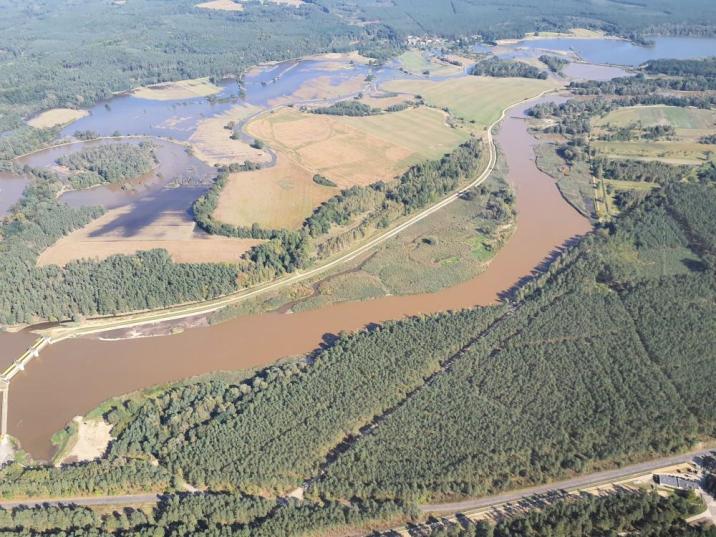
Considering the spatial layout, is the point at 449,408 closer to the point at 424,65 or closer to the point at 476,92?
the point at 476,92

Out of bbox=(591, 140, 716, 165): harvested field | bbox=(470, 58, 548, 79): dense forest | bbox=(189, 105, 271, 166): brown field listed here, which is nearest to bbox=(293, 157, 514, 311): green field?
bbox=(591, 140, 716, 165): harvested field

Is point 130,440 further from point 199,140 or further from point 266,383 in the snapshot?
point 199,140

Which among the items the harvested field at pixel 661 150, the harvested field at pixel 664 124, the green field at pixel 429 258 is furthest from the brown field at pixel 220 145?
the harvested field at pixel 664 124

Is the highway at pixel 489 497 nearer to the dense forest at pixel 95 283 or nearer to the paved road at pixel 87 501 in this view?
the paved road at pixel 87 501

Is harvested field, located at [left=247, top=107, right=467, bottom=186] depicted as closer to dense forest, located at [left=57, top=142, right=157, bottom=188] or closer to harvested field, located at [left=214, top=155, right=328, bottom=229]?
harvested field, located at [left=214, top=155, right=328, bottom=229]

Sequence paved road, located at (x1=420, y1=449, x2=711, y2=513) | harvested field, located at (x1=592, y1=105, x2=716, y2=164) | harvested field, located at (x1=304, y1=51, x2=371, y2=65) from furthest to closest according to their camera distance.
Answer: harvested field, located at (x1=304, y1=51, x2=371, y2=65)
harvested field, located at (x1=592, y1=105, x2=716, y2=164)
paved road, located at (x1=420, y1=449, x2=711, y2=513)

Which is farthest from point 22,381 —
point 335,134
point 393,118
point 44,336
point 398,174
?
point 393,118

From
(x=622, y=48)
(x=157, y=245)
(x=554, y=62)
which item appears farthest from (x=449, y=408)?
(x=622, y=48)
